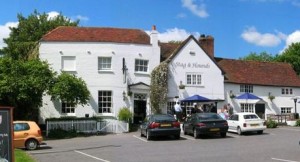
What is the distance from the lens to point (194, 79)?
38.6 metres

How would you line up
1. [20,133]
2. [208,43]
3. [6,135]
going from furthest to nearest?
[208,43] → [20,133] → [6,135]

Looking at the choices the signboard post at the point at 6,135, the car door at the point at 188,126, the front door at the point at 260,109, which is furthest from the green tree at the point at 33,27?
the signboard post at the point at 6,135

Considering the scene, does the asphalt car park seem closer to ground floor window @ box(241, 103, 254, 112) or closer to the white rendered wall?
the white rendered wall

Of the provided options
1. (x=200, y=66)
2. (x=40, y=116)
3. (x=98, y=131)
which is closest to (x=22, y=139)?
(x=98, y=131)

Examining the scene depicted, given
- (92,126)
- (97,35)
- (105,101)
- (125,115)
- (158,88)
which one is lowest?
(92,126)

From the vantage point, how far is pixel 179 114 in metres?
33.3

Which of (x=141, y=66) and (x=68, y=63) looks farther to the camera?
(x=141, y=66)

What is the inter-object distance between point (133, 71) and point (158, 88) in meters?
2.43

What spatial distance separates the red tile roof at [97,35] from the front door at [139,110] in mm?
4947

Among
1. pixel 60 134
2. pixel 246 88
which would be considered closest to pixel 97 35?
pixel 60 134

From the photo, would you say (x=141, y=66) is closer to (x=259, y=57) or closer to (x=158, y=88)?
(x=158, y=88)

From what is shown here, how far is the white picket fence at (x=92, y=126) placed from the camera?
30812 mm

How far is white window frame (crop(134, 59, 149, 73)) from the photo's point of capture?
1447 inches

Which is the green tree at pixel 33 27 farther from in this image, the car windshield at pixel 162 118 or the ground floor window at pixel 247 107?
the car windshield at pixel 162 118
